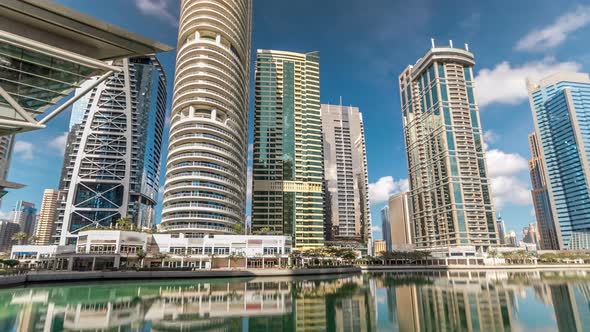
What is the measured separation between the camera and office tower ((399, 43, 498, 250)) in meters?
144

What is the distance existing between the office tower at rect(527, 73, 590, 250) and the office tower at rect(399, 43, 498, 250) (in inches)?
2470

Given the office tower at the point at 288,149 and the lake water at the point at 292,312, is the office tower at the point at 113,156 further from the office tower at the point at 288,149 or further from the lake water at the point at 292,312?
the lake water at the point at 292,312

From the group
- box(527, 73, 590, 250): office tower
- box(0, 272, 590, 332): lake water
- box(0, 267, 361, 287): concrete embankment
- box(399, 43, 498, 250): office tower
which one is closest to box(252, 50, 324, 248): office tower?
box(0, 267, 361, 287): concrete embankment

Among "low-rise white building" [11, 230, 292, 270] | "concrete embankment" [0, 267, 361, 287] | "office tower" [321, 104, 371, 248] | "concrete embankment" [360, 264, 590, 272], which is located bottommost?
"concrete embankment" [360, 264, 590, 272]

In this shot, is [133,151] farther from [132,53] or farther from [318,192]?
[132,53]

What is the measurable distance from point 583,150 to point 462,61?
7941 centimetres

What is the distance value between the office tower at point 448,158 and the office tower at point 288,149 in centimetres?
5726

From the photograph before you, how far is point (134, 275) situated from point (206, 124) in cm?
4492

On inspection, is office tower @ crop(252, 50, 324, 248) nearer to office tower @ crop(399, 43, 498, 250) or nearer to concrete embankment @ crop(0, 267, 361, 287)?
concrete embankment @ crop(0, 267, 361, 287)

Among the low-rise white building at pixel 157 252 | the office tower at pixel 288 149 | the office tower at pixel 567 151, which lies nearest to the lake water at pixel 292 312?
the low-rise white building at pixel 157 252

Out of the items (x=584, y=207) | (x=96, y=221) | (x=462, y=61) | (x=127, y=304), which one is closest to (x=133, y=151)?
(x=96, y=221)

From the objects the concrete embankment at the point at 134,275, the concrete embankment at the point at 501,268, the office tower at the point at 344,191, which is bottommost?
the concrete embankment at the point at 501,268

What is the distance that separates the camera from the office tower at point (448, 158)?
144 meters

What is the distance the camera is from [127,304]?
35.2m
